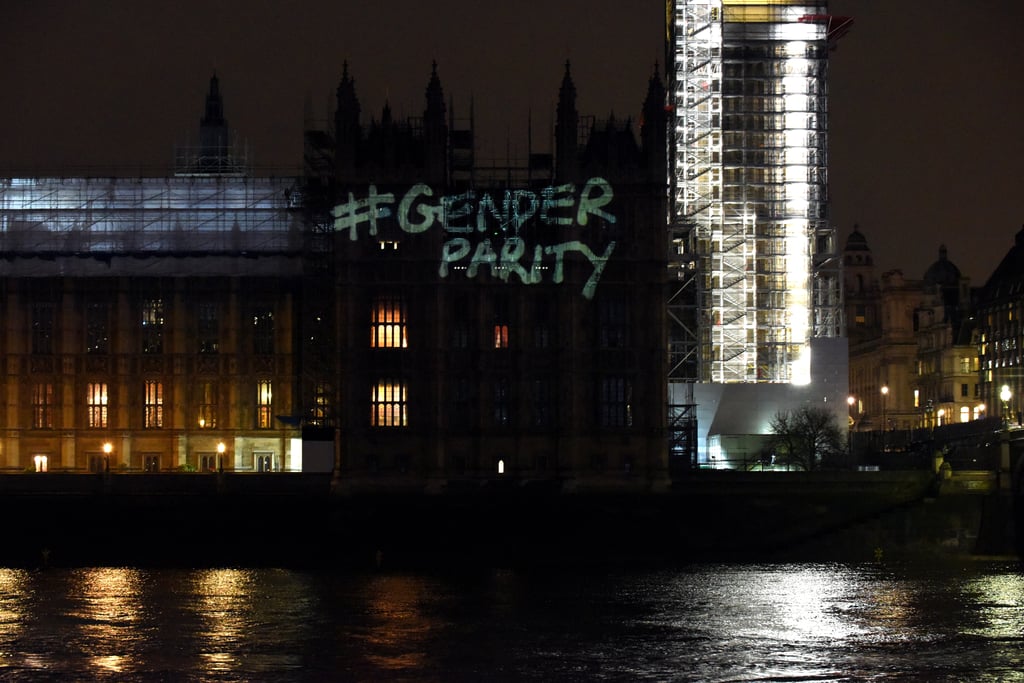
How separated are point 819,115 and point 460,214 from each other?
129 feet

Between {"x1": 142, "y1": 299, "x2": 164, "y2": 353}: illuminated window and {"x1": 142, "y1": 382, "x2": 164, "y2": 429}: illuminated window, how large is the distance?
8.41 feet

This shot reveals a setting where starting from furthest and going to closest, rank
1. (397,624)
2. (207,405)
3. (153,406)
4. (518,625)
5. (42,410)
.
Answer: (207,405), (153,406), (42,410), (397,624), (518,625)

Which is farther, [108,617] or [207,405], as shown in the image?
[207,405]

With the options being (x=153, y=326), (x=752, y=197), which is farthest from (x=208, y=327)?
(x=752, y=197)

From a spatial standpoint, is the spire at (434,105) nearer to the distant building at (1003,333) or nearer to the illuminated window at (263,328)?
the illuminated window at (263,328)

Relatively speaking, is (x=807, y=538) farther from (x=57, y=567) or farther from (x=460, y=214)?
(x=57, y=567)

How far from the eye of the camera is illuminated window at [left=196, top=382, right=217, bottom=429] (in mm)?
138875

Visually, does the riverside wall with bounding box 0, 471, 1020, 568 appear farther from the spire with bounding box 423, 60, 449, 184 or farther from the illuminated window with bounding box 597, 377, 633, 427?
the spire with bounding box 423, 60, 449, 184

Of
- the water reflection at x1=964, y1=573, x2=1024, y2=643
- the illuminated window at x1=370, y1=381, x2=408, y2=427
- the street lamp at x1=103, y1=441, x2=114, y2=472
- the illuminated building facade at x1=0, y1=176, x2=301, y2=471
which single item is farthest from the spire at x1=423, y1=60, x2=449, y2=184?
the water reflection at x1=964, y1=573, x2=1024, y2=643

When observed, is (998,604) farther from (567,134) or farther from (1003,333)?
(1003,333)

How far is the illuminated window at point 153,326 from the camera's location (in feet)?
456

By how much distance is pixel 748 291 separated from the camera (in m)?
150

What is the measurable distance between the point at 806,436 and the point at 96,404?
49.2m

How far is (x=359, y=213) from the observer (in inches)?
4909
